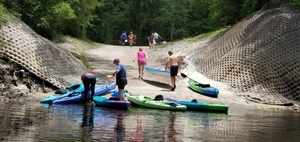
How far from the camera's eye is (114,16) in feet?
218

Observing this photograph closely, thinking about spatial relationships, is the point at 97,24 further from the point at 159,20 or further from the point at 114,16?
the point at 159,20

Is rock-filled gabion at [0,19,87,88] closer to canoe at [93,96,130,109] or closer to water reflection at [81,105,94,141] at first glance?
canoe at [93,96,130,109]

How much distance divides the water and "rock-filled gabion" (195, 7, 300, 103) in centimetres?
549

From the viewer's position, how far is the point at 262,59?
23797 mm

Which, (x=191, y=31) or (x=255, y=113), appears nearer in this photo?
(x=255, y=113)

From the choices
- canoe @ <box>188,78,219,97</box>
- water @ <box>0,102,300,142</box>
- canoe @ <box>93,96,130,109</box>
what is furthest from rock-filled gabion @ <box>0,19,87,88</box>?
canoe @ <box>188,78,219,97</box>

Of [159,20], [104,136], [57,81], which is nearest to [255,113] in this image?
[57,81]

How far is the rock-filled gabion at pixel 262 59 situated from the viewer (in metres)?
22.6

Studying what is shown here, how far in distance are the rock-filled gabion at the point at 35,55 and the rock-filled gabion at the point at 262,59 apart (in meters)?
8.10

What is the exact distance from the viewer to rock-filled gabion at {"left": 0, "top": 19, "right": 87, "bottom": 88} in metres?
18.3

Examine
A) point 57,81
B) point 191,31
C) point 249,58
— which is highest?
point 191,31

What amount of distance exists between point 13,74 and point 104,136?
29.6 ft

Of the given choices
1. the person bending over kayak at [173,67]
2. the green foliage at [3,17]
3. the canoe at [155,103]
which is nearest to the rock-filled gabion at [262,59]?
the person bending over kayak at [173,67]

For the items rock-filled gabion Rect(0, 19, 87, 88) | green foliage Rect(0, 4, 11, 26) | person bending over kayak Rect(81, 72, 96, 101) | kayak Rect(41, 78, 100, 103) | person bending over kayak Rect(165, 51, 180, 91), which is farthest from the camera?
person bending over kayak Rect(165, 51, 180, 91)
